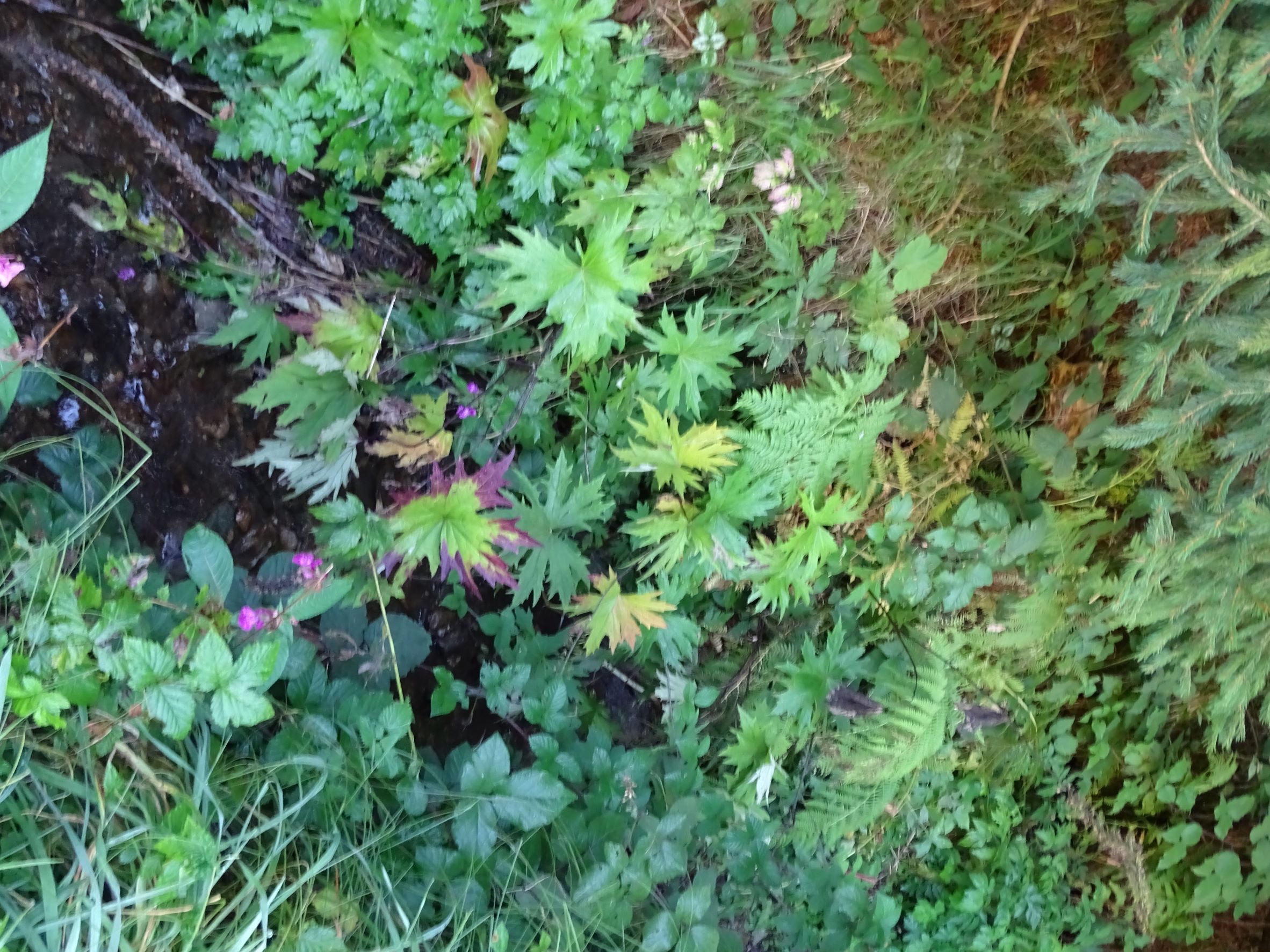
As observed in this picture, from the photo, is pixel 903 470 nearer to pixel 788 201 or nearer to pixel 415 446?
pixel 788 201

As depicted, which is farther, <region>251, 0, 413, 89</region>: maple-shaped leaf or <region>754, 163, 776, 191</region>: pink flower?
<region>754, 163, 776, 191</region>: pink flower

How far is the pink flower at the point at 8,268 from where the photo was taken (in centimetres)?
143

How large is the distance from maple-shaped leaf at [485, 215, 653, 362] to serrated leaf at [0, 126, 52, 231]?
815mm

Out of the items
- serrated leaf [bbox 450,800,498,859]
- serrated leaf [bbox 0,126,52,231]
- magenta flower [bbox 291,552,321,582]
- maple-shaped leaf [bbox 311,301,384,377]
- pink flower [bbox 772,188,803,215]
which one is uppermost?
serrated leaf [bbox 0,126,52,231]

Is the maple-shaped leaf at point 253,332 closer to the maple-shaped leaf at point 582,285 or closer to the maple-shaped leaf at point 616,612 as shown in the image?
→ the maple-shaped leaf at point 582,285

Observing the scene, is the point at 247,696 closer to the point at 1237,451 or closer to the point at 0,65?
the point at 0,65

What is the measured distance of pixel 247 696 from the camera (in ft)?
3.66

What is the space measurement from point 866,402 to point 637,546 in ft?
2.39

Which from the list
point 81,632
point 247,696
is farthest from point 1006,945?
point 81,632

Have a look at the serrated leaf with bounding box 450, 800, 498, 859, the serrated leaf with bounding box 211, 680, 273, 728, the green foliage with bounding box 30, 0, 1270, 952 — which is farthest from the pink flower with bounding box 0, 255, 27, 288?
the serrated leaf with bounding box 450, 800, 498, 859

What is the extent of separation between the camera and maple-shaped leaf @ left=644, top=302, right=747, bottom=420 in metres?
1.71

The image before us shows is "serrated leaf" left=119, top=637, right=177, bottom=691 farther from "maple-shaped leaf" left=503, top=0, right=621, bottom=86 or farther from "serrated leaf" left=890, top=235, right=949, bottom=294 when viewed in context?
"serrated leaf" left=890, top=235, right=949, bottom=294

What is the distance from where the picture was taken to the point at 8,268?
1.43m

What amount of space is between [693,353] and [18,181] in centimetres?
135
